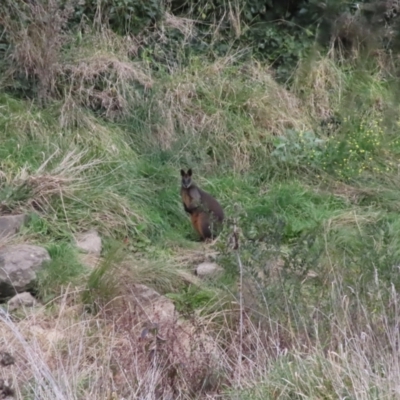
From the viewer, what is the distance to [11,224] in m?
6.69

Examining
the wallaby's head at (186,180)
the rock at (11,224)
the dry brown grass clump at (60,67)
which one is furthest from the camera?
the dry brown grass clump at (60,67)

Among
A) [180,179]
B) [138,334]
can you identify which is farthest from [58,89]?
[138,334]

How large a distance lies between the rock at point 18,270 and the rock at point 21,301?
86 mm

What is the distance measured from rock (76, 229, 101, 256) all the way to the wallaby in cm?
81

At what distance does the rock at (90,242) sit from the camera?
6640 millimetres

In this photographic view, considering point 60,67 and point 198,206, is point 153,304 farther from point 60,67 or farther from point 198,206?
point 60,67

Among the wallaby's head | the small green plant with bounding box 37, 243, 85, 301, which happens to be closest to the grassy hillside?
the small green plant with bounding box 37, 243, 85, 301

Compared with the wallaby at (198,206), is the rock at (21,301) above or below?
above

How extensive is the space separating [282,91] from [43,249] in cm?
398

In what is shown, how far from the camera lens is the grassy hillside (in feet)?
14.3

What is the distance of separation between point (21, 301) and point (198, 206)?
1.82m

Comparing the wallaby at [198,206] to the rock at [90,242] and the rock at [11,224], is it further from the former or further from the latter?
the rock at [11,224]

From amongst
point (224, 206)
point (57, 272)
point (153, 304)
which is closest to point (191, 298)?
point (153, 304)

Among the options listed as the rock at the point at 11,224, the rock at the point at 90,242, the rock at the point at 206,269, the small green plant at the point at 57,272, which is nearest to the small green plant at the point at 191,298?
the rock at the point at 206,269
